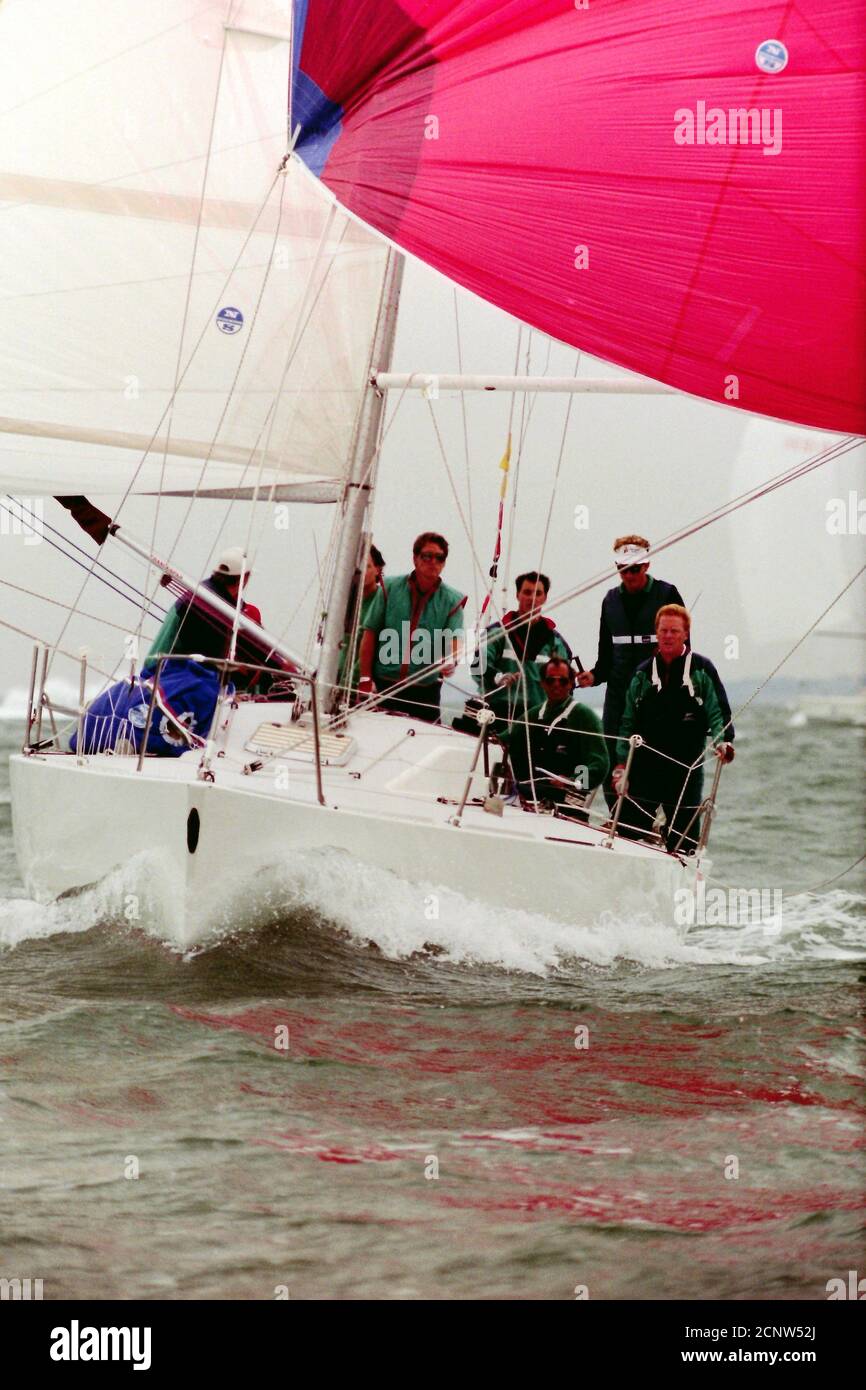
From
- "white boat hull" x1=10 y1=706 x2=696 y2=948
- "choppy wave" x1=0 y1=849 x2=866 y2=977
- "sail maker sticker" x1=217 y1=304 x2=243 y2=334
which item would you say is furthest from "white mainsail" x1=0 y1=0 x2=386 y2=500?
"choppy wave" x1=0 y1=849 x2=866 y2=977

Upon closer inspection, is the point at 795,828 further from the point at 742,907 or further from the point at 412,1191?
the point at 412,1191

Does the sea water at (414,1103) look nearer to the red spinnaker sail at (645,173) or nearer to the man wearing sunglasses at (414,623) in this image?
the man wearing sunglasses at (414,623)

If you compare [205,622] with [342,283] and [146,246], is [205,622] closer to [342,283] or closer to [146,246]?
[342,283]

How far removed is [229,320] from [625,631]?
8.72 ft

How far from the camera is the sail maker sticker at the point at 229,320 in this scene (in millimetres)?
8727

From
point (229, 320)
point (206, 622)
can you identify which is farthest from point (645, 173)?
point (229, 320)

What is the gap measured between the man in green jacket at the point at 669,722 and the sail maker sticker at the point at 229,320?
2.82 meters

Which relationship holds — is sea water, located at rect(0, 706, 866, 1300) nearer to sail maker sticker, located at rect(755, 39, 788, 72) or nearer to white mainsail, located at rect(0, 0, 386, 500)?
white mainsail, located at rect(0, 0, 386, 500)

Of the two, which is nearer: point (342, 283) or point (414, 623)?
point (414, 623)

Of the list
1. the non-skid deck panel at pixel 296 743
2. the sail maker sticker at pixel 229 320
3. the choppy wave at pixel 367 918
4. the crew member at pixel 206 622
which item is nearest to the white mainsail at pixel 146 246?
the sail maker sticker at pixel 229 320

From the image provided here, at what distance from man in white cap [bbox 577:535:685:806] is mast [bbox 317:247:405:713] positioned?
122cm

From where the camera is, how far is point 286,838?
649 centimetres
